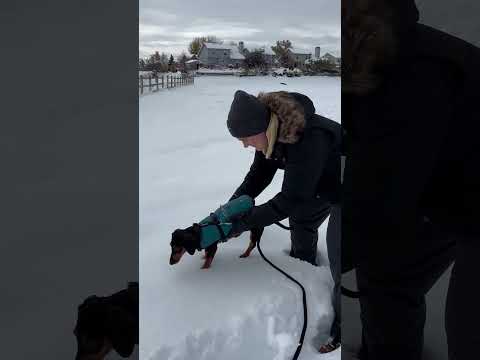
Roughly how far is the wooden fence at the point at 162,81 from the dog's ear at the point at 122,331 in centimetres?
44

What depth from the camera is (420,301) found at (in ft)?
2.54

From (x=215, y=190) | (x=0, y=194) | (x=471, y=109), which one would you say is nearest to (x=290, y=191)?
(x=215, y=190)

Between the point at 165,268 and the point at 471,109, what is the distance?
0.68m

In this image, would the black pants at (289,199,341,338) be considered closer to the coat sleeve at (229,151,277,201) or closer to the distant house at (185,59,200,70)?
the coat sleeve at (229,151,277,201)

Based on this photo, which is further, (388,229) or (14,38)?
(388,229)

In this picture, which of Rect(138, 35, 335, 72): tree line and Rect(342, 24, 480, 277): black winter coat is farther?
Rect(138, 35, 335, 72): tree line

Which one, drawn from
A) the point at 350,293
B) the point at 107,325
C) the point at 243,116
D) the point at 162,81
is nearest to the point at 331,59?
the point at 243,116

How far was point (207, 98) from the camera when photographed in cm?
86

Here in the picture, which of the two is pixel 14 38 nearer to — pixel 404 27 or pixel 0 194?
pixel 0 194

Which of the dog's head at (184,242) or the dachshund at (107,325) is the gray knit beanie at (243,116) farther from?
the dachshund at (107,325)

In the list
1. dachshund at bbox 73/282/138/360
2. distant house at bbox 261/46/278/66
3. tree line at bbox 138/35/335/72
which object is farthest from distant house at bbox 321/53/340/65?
dachshund at bbox 73/282/138/360

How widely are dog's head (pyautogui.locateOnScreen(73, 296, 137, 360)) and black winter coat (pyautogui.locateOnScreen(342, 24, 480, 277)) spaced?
1.69 ft

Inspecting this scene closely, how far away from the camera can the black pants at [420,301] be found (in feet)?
2.40

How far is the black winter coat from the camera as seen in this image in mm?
669
